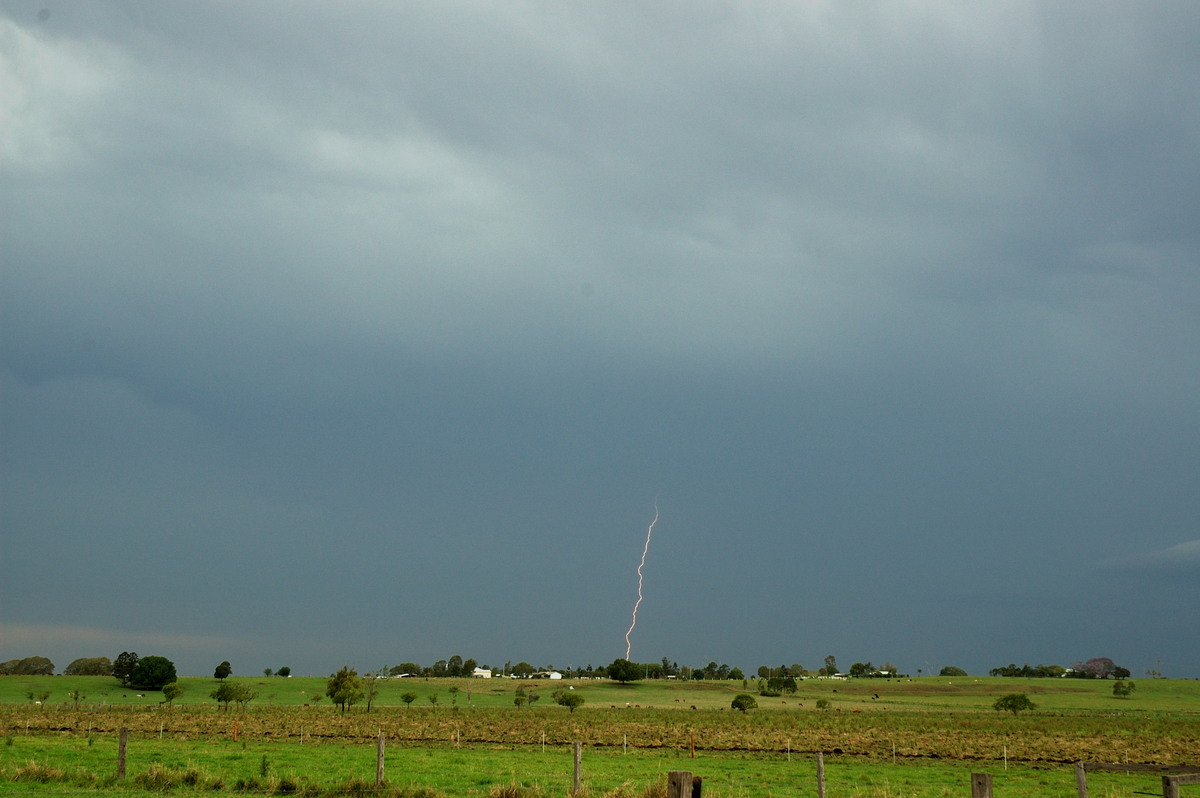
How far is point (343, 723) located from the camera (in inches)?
2736

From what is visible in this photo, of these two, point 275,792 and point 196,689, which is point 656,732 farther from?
point 196,689

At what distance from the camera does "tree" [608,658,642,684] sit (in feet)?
566

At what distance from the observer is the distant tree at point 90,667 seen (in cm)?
18148

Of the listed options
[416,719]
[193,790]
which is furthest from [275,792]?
[416,719]

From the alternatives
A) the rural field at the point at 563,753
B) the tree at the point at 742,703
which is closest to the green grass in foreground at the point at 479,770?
the rural field at the point at 563,753

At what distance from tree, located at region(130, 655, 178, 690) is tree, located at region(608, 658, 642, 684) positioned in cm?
8188

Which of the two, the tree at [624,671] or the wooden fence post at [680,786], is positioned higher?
the wooden fence post at [680,786]

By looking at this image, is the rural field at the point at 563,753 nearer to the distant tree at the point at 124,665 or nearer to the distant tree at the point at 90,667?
the distant tree at the point at 124,665

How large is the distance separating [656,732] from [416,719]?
26.7m

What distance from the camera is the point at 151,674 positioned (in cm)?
13450

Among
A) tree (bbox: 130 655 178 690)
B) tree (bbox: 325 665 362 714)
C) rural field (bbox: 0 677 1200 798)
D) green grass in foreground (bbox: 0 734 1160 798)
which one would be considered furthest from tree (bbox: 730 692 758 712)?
Result: tree (bbox: 130 655 178 690)

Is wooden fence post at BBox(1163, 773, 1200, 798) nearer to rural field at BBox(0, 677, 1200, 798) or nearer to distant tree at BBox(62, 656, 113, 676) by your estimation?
rural field at BBox(0, 677, 1200, 798)

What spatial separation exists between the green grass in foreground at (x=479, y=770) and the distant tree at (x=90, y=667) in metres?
158

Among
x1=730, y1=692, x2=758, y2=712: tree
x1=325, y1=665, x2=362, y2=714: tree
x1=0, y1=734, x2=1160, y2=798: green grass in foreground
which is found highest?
x1=0, y1=734, x2=1160, y2=798: green grass in foreground
